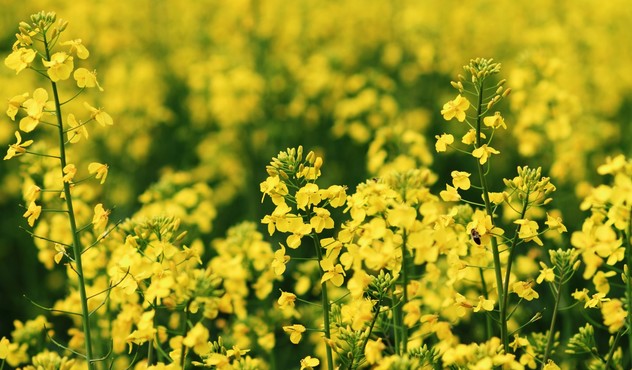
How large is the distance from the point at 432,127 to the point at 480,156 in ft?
17.7

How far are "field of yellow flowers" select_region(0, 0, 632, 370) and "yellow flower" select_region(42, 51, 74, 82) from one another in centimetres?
1

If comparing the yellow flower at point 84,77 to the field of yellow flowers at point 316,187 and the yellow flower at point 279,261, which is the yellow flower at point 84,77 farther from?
the yellow flower at point 279,261

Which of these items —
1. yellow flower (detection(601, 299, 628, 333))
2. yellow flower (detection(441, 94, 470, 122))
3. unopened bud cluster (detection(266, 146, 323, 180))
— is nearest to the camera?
yellow flower (detection(601, 299, 628, 333))

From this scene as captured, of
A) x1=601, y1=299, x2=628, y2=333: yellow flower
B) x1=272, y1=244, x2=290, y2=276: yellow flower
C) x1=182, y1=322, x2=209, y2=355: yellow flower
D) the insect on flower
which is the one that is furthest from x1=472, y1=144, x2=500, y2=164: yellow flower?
x1=182, y1=322, x2=209, y2=355: yellow flower

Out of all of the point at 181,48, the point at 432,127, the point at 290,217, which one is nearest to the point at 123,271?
the point at 290,217

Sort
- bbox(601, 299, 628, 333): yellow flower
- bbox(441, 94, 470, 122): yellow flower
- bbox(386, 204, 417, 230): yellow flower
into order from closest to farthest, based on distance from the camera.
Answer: bbox(386, 204, 417, 230): yellow flower < bbox(601, 299, 628, 333): yellow flower < bbox(441, 94, 470, 122): yellow flower

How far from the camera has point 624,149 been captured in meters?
7.38

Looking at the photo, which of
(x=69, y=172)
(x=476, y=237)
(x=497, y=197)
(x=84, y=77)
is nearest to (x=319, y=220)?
(x=476, y=237)

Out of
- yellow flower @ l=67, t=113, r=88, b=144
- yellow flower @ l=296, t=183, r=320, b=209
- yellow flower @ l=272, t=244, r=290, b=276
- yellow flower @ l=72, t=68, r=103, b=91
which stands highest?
yellow flower @ l=72, t=68, r=103, b=91

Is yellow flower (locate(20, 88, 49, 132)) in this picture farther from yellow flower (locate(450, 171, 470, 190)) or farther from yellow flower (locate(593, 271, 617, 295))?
yellow flower (locate(593, 271, 617, 295))

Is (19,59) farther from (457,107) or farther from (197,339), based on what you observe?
(457,107)

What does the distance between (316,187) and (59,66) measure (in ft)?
3.31

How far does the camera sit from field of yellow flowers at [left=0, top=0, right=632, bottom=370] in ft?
9.32

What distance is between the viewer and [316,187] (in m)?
2.79
